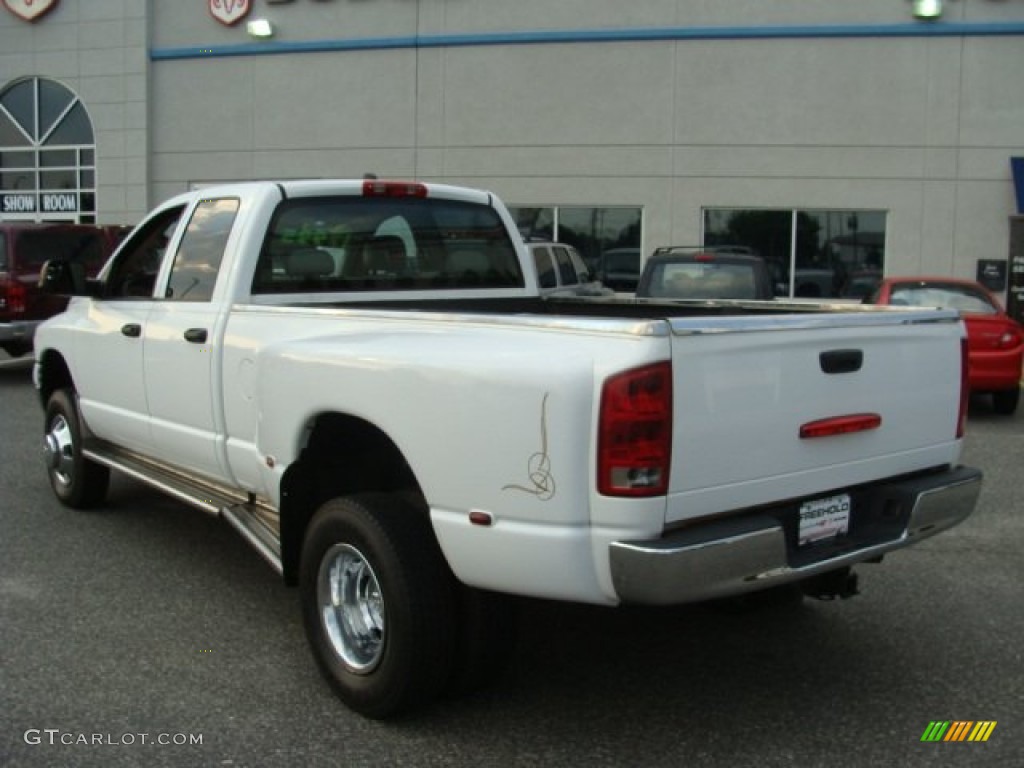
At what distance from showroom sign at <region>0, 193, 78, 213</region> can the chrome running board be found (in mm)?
19260

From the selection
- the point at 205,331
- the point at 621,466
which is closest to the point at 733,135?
the point at 205,331

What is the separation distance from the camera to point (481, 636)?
3590mm

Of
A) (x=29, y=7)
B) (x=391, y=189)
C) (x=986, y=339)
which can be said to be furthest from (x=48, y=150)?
(x=391, y=189)

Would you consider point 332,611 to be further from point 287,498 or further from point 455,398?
point 455,398

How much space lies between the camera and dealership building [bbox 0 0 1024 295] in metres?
18.7

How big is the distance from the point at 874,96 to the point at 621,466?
698 inches

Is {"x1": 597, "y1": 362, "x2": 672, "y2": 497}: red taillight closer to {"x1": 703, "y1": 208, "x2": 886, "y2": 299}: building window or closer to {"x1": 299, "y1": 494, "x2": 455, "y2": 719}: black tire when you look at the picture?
{"x1": 299, "y1": 494, "x2": 455, "y2": 719}: black tire

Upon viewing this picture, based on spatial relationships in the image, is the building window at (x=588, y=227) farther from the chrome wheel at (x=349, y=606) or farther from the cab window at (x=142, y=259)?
the chrome wheel at (x=349, y=606)

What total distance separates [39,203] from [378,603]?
2314cm

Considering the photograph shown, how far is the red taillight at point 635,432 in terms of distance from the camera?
2.96m

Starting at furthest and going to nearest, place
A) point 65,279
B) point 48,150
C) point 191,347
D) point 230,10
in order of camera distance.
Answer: point 48,150 → point 230,10 → point 65,279 → point 191,347

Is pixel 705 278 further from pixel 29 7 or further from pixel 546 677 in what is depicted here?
pixel 29 7

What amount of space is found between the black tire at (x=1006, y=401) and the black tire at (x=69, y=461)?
913 centimetres

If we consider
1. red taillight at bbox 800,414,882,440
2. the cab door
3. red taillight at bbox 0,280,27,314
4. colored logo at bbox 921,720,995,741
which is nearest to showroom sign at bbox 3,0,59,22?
red taillight at bbox 0,280,27,314
